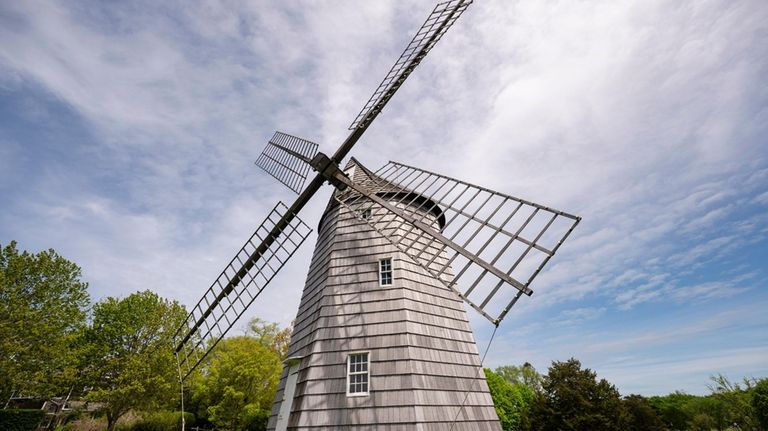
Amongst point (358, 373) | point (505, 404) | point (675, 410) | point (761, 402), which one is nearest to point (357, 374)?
point (358, 373)

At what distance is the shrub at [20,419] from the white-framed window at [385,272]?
24904mm

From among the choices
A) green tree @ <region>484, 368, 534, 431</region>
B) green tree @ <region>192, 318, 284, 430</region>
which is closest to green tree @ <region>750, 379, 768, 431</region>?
green tree @ <region>484, 368, 534, 431</region>

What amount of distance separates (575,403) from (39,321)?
27.1 meters

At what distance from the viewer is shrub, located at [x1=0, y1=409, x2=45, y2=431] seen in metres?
18.7

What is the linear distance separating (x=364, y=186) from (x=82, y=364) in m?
21.5

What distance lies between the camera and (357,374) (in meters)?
8.30

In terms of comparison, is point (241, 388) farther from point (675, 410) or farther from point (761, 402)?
point (675, 410)

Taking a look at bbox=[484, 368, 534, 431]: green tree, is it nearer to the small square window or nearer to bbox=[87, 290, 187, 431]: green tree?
the small square window

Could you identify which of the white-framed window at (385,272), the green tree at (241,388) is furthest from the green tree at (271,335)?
the white-framed window at (385,272)

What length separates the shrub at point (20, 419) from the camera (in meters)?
18.7

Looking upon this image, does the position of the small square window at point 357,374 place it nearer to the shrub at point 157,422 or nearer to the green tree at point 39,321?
the green tree at point 39,321

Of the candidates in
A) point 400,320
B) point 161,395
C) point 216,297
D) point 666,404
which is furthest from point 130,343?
point 666,404

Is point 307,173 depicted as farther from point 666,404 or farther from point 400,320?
point 666,404

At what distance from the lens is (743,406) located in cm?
2084
